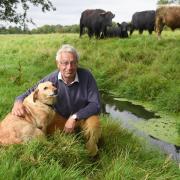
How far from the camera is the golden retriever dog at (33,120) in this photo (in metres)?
5.88

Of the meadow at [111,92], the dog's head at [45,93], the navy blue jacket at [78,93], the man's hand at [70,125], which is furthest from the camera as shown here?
the navy blue jacket at [78,93]

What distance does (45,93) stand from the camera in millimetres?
6004

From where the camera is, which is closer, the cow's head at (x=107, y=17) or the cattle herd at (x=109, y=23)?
the cattle herd at (x=109, y=23)

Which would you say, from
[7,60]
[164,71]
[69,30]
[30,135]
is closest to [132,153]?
[30,135]

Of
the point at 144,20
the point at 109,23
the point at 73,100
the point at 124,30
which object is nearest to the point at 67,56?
the point at 73,100

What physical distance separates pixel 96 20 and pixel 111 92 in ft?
36.5

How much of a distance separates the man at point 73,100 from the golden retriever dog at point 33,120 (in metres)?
0.13

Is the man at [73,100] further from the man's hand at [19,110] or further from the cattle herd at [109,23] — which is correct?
the cattle herd at [109,23]

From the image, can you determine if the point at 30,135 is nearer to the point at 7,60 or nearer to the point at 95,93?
the point at 95,93

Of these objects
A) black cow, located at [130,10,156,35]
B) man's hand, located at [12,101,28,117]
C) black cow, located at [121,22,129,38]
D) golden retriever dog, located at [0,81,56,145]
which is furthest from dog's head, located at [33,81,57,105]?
black cow, located at [130,10,156,35]

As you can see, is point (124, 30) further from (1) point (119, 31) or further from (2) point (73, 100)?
(2) point (73, 100)

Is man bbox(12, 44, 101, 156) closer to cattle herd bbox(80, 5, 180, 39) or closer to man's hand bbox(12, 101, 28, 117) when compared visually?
man's hand bbox(12, 101, 28, 117)

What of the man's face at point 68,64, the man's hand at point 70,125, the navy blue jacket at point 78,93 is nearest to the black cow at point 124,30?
the navy blue jacket at point 78,93

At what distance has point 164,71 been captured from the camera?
13570 mm
